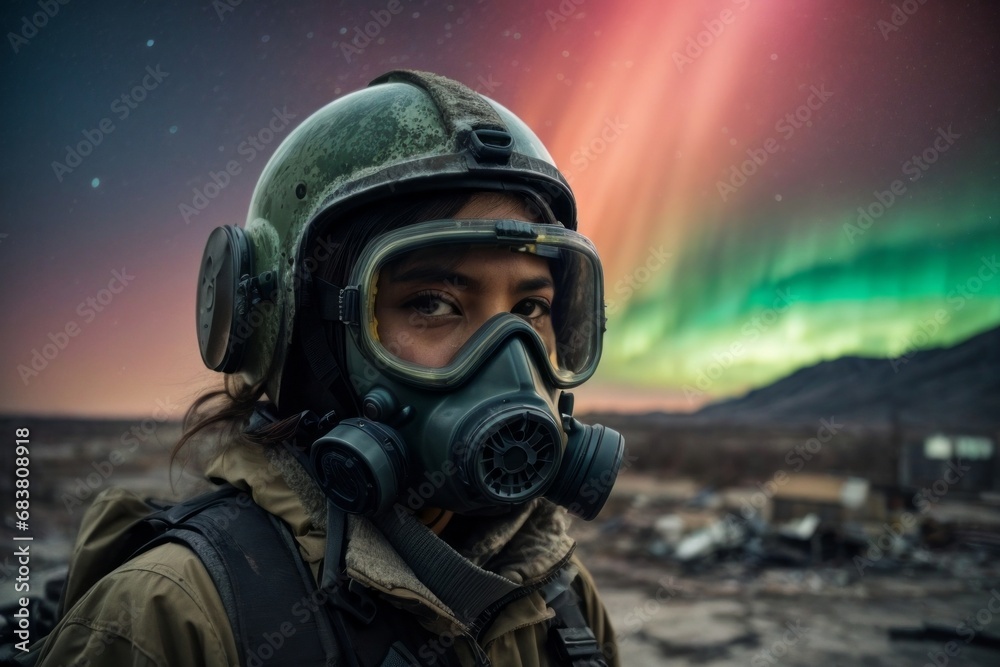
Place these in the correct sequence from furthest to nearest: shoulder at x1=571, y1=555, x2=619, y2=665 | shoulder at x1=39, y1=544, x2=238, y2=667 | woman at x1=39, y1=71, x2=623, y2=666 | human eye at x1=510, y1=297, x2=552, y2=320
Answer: shoulder at x1=571, y1=555, x2=619, y2=665 → human eye at x1=510, y1=297, x2=552, y2=320 → woman at x1=39, y1=71, x2=623, y2=666 → shoulder at x1=39, y1=544, x2=238, y2=667

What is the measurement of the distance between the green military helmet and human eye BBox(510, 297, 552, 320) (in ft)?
0.75

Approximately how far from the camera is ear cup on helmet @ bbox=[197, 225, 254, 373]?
1.84 m

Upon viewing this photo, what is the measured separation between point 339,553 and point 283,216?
918 mm

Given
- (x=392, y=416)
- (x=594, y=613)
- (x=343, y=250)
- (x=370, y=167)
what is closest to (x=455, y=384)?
(x=392, y=416)

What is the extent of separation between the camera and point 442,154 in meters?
1.72

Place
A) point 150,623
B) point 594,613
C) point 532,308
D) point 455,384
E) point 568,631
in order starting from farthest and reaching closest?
point 594,613 → point 532,308 → point 568,631 → point 455,384 → point 150,623

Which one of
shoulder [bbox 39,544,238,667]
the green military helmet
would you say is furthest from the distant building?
shoulder [bbox 39,544,238,667]

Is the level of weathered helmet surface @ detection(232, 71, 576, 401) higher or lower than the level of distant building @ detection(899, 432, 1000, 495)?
lower

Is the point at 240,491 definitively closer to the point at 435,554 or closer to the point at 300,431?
the point at 300,431

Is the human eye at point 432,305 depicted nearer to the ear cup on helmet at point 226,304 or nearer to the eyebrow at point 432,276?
the eyebrow at point 432,276

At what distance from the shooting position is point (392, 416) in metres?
1.57

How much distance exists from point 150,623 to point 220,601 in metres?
0.13

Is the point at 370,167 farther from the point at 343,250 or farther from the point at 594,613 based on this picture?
the point at 594,613

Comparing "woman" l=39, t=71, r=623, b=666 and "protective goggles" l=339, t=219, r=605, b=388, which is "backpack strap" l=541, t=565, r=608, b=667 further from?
"protective goggles" l=339, t=219, r=605, b=388
